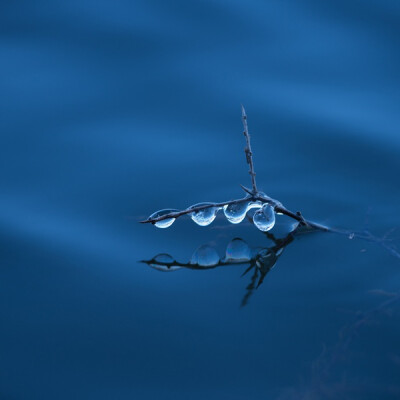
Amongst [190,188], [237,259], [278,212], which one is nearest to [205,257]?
[237,259]

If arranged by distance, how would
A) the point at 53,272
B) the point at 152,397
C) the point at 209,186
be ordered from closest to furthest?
1. the point at 152,397
2. the point at 53,272
3. the point at 209,186

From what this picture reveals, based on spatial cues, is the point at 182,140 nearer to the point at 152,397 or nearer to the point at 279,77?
the point at 279,77

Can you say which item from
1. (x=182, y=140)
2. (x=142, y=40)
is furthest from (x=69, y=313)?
(x=142, y=40)

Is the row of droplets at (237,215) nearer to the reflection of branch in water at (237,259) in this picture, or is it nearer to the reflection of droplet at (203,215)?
the reflection of droplet at (203,215)

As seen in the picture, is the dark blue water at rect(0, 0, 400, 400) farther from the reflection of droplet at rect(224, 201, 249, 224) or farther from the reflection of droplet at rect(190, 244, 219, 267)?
the reflection of droplet at rect(224, 201, 249, 224)

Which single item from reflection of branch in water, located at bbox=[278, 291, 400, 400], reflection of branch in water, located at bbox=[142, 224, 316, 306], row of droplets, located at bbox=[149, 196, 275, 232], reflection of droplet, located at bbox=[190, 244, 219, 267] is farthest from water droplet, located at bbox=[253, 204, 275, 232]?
reflection of branch in water, located at bbox=[278, 291, 400, 400]
